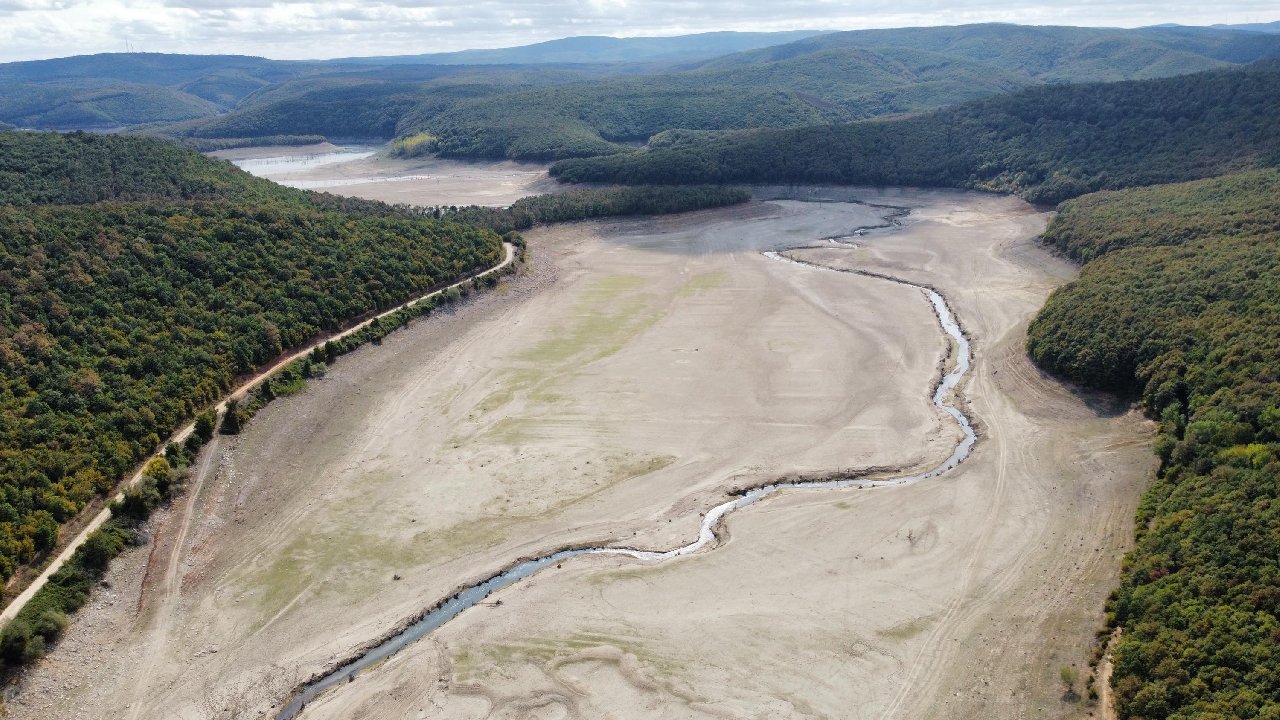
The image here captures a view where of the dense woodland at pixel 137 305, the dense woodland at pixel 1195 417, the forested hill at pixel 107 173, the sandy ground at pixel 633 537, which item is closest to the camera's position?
the dense woodland at pixel 1195 417

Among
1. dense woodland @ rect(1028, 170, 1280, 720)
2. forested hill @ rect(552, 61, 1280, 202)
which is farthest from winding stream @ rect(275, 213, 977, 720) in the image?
forested hill @ rect(552, 61, 1280, 202)

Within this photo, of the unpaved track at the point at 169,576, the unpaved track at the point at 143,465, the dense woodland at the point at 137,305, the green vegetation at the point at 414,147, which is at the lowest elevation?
the unpaved track at the point at 169,576

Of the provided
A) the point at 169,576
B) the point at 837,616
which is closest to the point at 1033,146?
the point at 837,616

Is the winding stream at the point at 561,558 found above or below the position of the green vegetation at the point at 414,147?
below

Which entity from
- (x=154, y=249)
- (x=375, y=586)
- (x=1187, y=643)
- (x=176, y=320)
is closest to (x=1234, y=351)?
(x=1187, y=643)

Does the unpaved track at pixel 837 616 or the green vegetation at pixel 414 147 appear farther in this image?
the green vegetation at pixel 414 147

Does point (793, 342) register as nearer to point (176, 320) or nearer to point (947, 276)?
point (947, 276)

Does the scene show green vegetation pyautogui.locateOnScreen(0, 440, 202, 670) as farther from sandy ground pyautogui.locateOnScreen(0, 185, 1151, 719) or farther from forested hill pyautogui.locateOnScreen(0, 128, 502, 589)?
sandy ground pyautogui.locateOnScreen(0, 185, 1151, 719)

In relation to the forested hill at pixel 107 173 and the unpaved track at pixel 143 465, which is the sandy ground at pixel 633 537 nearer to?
the unpaved track at pixel 143 465

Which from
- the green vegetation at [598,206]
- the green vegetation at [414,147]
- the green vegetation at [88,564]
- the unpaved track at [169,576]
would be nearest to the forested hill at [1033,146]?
the green vegetation at [598,206]
